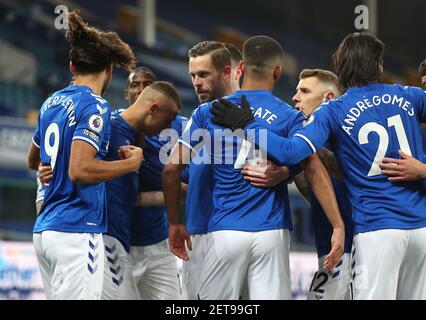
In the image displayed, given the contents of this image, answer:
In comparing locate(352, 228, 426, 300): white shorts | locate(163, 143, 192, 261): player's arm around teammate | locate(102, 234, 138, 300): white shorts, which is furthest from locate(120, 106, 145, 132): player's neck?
locate(352, 228, 426, 300): white shorts

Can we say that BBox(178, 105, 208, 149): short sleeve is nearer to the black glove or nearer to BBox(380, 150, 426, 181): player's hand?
the black glove

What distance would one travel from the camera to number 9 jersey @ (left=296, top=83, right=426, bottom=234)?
4.41 meters

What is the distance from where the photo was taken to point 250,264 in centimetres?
454

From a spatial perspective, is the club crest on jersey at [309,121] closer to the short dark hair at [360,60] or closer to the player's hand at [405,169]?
the short dark hair at [360,60]

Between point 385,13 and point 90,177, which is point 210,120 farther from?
point 385,13

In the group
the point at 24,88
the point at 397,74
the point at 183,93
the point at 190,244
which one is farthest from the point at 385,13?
the point at 190,244

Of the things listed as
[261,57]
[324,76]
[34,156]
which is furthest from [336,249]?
[34,156]

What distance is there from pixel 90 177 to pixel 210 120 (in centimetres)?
82

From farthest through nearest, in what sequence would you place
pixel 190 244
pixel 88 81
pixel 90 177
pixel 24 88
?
1. pixel 24 88
2. pixel 190 244
3. pixel 88 81
4. pixel 90 177

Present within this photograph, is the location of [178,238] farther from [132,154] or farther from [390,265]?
[390,265]

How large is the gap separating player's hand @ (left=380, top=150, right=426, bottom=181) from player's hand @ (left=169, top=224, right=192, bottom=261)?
4.48 feet

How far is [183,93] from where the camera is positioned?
16469mm

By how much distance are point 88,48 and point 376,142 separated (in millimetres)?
1765
